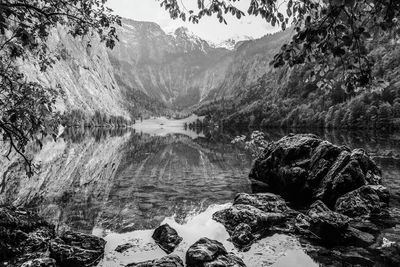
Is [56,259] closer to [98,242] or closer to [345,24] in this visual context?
[98,242]

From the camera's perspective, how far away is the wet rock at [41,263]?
11578 millimetres

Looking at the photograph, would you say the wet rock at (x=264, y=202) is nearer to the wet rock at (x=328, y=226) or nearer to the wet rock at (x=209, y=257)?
the wet rock at (x=328, y=226)

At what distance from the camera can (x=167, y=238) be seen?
15.6 m

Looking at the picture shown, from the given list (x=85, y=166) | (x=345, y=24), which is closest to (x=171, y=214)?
(x=345, y=24)

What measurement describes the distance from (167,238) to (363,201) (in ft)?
44.5

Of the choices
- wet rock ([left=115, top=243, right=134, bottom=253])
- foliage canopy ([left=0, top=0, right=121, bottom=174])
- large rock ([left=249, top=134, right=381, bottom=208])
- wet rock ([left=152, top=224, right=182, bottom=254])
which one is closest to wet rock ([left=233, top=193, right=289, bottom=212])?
large rock ([left=249, top=134, right=381, bottom=208])

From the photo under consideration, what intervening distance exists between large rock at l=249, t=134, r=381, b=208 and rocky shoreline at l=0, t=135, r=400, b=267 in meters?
0.08

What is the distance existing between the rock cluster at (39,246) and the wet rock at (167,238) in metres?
2.82

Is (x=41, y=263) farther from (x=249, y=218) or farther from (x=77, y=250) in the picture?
(x=249, y=218)

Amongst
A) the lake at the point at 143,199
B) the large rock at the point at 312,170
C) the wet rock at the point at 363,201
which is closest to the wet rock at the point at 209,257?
the lake at the point at 143,199

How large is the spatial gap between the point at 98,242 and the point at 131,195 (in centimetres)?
1284

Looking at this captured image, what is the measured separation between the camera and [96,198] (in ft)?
84.4

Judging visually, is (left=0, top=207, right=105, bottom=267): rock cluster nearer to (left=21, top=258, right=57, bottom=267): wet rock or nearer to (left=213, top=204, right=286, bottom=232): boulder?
(left=21, top=258, right=57, bottom=267): wet rock

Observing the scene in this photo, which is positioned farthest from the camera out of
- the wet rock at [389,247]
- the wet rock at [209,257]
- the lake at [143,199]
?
the lake at [143,199]
